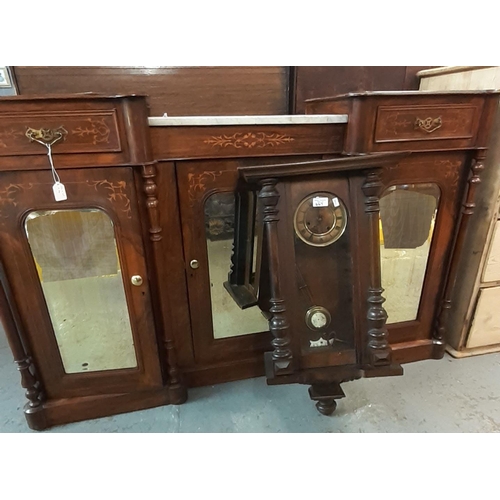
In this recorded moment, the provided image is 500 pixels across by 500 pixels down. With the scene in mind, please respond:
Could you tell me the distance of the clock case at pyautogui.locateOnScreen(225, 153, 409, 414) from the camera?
3.17 feet

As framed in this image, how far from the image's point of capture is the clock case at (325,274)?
3.17 ft

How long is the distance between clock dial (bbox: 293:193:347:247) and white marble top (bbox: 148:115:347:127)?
269 mm

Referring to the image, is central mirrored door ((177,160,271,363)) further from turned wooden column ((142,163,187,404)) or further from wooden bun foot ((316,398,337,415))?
wooden bun foot ((316,398,337,415))

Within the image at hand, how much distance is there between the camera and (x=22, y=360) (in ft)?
3.69

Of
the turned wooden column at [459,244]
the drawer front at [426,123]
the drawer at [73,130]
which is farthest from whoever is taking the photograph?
the turned wooden column at [459,244]

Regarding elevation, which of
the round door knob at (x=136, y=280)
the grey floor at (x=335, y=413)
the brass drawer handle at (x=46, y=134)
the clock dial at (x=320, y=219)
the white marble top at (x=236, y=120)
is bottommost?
the grey floor at (x=335, y=413)

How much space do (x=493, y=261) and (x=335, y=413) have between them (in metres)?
0.87

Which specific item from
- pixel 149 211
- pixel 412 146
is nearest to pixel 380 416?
pixel 412 146

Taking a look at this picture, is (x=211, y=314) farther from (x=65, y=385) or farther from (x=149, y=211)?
(x=65, y=385)

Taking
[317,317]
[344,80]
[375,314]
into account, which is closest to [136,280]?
[317,317]

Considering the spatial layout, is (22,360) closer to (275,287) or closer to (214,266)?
(214,266)

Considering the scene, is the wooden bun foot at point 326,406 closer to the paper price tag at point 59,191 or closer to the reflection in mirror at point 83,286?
the reflection in mirror at point 83,286

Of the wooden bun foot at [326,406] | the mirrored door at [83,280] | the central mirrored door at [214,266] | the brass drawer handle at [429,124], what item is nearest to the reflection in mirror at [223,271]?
the central mirrored door at [214,266]

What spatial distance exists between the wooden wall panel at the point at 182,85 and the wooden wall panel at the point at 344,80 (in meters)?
0.06
